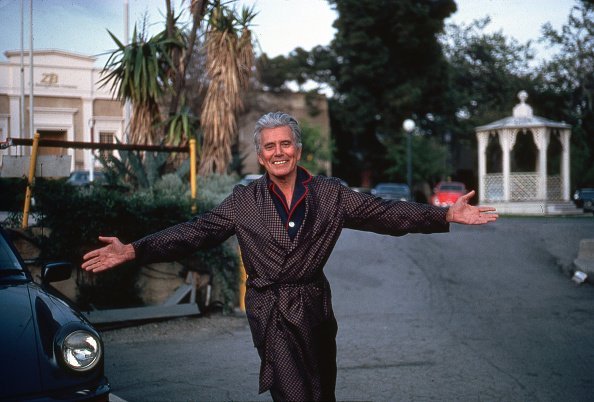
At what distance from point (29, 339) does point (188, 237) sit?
1004mm

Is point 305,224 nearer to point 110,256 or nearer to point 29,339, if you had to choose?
point 110,256

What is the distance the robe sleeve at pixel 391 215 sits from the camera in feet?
10.5

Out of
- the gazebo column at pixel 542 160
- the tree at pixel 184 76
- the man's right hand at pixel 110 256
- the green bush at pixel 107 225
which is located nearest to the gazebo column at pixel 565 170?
the gazebo column at pixel 542 160

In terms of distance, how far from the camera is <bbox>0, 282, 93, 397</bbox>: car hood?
312 centimetres

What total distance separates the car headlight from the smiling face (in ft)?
4.51

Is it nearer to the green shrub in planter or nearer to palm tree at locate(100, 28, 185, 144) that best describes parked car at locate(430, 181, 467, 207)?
palm tree at locate(100, 28, 185, 144)

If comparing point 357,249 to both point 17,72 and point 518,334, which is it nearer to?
point 518,334

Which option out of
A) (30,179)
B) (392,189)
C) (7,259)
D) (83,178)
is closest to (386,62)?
(392,189)

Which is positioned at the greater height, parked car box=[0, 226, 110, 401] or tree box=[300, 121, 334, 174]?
tree box=[300, 121, 334, 174]

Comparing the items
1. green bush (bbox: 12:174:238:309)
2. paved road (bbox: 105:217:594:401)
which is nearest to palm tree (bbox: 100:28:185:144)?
green bush (bbox: 12:174:238:309)

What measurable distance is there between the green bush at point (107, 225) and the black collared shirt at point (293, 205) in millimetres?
4694

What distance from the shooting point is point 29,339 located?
337 cm

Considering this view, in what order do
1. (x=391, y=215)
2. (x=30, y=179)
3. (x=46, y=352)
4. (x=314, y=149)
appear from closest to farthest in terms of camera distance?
(x=391, y=215) → (x=46, y=352) → (x=30, y=179) → (x=314, y=149)

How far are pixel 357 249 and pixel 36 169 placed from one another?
6582 mm
